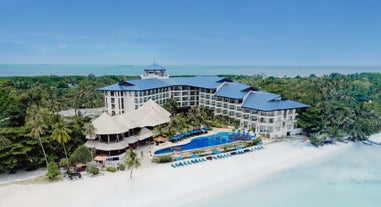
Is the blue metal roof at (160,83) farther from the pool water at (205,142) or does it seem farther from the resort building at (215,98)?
the pool water at (205,142)

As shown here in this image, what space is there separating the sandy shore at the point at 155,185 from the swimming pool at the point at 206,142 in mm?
5842

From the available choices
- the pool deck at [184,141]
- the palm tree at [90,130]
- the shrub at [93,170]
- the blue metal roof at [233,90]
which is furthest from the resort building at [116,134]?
the blue metal roof at [233,90]

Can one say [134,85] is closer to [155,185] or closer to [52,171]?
[52,171]

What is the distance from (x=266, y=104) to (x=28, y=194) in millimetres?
37497

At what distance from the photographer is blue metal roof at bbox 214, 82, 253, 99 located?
52781 millimetres

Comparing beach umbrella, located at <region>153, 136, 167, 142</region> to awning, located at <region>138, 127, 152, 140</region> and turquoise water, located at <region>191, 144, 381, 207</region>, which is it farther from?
turquoise water, located at <region>191, 144, 381, 207</region>

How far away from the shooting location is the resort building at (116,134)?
116ft

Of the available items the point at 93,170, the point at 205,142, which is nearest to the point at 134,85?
the point at 205,142

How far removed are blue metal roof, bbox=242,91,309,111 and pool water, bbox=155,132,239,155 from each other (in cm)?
740

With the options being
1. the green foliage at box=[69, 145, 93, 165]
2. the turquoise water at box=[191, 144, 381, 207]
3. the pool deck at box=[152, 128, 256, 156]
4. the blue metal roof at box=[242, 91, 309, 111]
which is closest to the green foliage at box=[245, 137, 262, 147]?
the blue metal roof at box=[242, 91, 309, 111]

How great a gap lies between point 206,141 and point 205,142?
1.89 ft

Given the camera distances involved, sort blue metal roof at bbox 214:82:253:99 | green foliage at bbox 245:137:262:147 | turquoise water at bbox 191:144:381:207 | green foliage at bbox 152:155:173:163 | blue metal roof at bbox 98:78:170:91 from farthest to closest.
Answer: blue metal roof at bbox 98:78:170:91
blue metal roof at bbox 214:82:253:99
green foliage at bbox 245:137:262:147
green foliage at bbox 152:155:173:163
turquoise water at bbox 191:144:381:207

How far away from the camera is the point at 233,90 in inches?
2168

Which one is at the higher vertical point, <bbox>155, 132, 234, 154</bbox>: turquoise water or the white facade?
the white facade
